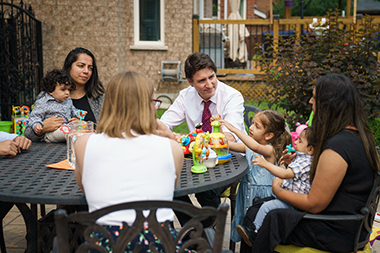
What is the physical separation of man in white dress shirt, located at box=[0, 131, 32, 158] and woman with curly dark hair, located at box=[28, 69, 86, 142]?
0.30m

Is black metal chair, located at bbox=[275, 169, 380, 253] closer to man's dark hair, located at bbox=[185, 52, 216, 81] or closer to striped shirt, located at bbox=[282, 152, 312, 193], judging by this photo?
striped shirt, located at bbox=[282, 152, 312, 193]

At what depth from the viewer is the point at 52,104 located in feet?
11.0

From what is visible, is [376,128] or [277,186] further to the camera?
[376,128]

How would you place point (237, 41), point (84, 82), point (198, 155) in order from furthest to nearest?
1. point (237, 41)
2. point (84, 82)
3. point (198, 155)

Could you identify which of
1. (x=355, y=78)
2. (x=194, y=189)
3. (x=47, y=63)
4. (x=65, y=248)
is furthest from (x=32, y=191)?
(x=47, y=63)

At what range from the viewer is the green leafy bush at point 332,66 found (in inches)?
192

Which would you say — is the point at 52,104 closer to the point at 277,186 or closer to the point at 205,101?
the point at 205,101

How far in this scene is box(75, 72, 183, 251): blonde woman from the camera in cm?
167

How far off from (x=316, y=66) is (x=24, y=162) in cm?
381

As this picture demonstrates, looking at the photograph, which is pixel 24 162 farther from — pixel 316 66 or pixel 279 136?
pixel 316 66

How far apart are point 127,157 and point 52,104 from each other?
6.24 ft

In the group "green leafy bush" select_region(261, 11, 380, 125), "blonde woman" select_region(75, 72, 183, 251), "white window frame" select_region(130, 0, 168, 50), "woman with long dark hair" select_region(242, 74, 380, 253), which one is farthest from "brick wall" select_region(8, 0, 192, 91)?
"blonde woman" select_region(75, 72, 183, 251)

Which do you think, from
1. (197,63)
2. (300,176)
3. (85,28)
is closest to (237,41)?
(85,28)

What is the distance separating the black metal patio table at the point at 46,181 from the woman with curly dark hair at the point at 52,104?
1.08ft
